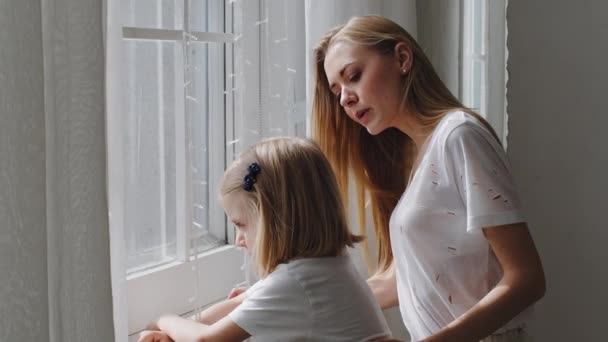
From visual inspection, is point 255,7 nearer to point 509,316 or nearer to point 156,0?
point 156,0

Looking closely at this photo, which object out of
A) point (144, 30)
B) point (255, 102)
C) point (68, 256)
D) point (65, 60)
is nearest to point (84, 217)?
point (68, 256)

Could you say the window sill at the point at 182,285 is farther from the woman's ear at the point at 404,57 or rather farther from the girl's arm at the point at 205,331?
the woman's ear at the point at 404,57

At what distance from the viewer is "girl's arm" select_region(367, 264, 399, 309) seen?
1575 mm

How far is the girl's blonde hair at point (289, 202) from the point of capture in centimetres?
130

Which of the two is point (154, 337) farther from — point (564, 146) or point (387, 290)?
point (564, 146)

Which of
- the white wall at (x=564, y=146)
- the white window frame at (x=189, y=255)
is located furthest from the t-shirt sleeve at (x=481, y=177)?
the white wall at (x=564, y=146)

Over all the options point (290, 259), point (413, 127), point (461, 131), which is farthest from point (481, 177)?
point (290, 259)

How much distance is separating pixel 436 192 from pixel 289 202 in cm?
25

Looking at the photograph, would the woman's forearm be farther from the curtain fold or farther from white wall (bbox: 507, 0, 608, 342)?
white wall (bbox: 507, 0, 608, 342)

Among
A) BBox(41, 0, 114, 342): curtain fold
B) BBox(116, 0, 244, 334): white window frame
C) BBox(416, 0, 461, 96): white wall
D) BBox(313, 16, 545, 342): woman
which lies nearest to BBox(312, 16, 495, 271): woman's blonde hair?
BBox(313, 16, 545, 342): woman

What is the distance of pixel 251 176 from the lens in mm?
1306

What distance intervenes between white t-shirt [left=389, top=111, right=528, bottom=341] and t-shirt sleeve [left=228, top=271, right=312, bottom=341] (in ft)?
0.75

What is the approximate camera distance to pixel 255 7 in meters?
1.48

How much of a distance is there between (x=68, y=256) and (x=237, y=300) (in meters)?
0.57
